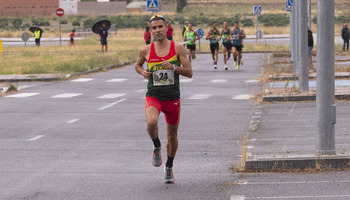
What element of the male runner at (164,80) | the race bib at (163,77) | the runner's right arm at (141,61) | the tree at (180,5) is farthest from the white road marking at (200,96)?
the tree at (180,5)

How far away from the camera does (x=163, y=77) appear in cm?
947

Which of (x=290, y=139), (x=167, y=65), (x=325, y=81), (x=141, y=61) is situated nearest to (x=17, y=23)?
(x=290, y=139)

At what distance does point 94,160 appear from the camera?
446 inches

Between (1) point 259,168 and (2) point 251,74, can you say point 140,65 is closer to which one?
(1) point 259,168

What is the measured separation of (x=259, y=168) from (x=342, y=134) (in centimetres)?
340

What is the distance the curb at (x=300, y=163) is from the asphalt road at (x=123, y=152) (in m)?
0.20

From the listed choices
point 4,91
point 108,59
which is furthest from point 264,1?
point 4,91

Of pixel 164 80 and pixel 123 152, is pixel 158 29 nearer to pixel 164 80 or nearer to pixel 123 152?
pixel 164 80

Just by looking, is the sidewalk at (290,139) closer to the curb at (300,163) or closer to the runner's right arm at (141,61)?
the curb at (300,163)

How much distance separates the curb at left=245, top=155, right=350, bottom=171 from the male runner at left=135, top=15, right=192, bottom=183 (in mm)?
1112

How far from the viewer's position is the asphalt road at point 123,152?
9042 mm

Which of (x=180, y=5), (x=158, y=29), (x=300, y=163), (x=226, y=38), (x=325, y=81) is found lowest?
(x=300, y=163)

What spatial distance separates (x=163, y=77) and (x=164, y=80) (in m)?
0.04

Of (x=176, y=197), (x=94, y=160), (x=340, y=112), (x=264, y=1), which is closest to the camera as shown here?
(x=176, y=197)
